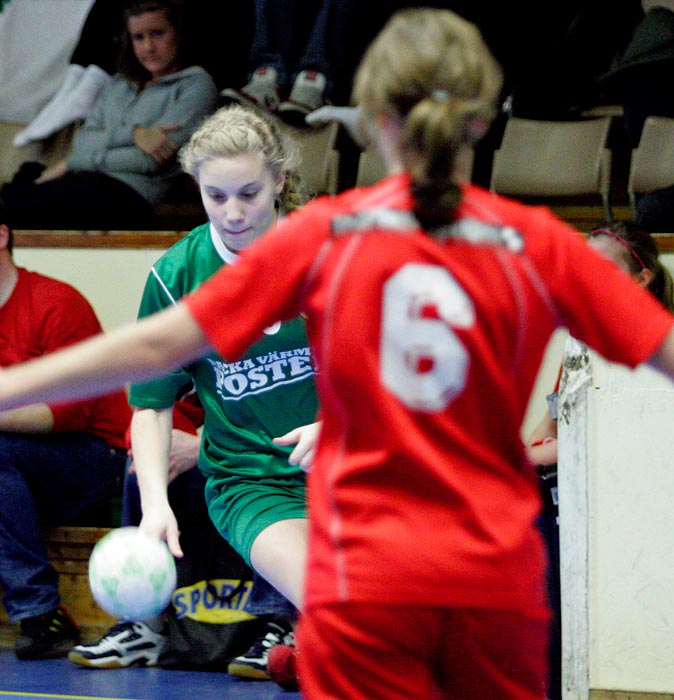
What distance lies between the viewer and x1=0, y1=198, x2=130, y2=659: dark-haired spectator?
14.1 ft

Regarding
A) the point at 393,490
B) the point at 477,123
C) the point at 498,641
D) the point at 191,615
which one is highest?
the point at 477,123

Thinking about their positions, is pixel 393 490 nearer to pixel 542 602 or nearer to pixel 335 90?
pixel 542 602

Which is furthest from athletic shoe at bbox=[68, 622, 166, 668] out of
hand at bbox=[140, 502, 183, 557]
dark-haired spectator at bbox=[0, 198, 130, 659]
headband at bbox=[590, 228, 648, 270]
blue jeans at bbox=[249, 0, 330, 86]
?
blue jeans at bbox=[249, 0, 330, 86]

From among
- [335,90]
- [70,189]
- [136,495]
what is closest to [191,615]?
[136,495]

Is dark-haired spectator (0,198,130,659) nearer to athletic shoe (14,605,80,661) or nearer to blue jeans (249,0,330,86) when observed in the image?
athletic shoe (14,605,80,661)

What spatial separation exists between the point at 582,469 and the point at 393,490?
2.06 metres

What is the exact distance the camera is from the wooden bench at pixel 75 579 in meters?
4.62

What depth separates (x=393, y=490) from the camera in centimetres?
158

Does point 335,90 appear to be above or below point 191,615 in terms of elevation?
above

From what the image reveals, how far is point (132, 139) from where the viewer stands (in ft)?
20.3

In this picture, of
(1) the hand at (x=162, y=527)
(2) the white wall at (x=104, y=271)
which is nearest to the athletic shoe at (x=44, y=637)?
(2) the white wall at (x=104, y=271)

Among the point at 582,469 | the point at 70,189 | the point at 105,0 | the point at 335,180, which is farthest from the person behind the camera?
the point at 105,0

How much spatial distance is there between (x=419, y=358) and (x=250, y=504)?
1554 mm

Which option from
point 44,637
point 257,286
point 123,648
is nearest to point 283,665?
point 123,648
